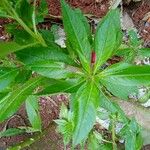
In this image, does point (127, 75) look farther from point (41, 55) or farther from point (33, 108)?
point (33, 108)

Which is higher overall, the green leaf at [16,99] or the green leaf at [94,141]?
the green leaf at [16,99]

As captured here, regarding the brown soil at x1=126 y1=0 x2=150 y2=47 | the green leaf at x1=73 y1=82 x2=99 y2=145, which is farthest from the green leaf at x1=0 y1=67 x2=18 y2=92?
the brown soil at x1=126 y1=0 x2=150 y2=47

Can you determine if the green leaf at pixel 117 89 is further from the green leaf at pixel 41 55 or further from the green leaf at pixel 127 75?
the green leaf at pixel 41 55

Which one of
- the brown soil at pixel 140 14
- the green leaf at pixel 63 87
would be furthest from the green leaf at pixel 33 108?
the brown soil at pixel 140 14

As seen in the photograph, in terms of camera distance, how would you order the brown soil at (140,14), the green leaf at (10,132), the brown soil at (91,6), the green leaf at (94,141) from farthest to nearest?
the brown soil at (140,14)
the brown soil at (91,6)
the green leaf at (10,132)
the green leaf at (94,141)

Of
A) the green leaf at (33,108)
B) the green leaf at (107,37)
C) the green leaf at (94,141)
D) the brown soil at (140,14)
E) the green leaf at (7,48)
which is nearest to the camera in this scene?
the green leaf at (7,48)

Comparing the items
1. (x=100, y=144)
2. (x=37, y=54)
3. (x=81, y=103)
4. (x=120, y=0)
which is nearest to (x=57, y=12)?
(x=120, y=0)

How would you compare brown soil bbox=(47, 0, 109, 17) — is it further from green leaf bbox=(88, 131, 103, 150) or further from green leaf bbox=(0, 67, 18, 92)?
green leaf bbox=(0, 67, 18, 92)
